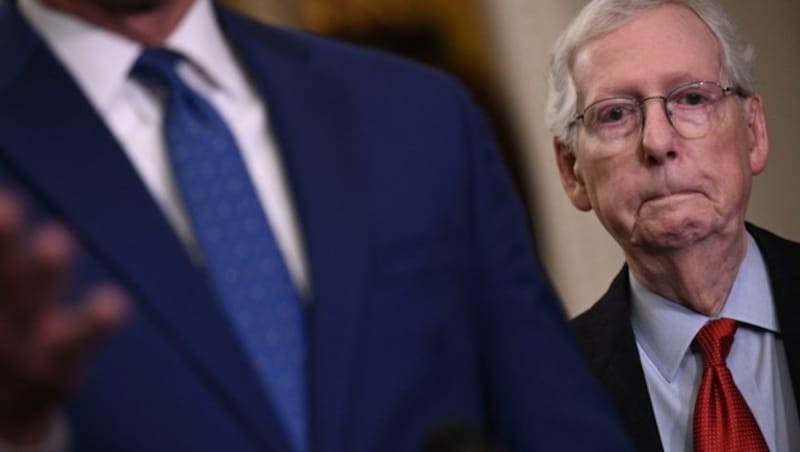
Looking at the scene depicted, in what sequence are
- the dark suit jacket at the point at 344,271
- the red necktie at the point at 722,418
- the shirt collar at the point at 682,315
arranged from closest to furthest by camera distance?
the dark suit jacket at the point at 344,271
the red necktie at the point at 722,418
the shirt collar at the point at 682,315

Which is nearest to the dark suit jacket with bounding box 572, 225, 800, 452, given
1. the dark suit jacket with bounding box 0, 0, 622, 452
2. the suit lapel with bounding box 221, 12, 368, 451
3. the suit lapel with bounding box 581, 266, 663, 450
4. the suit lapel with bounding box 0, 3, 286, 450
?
the suit lapel with bounding box 581, 266, 663, 450

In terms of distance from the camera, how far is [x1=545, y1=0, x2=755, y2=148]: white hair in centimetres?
218

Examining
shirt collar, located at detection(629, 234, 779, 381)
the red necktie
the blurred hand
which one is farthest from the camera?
shirt collar, located at detection(629, 234, 779, 381)

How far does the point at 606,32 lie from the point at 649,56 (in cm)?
7

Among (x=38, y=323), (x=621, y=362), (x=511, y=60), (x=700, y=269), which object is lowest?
(x=511, y=60)

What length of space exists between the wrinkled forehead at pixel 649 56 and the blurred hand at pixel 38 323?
1.37 meters

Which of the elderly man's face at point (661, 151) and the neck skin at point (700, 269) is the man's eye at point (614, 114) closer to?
the elderly man's face at point (661, 151)

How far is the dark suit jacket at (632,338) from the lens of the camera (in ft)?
6.52

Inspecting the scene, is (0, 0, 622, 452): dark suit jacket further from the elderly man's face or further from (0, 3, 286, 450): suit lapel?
the elderly man's face

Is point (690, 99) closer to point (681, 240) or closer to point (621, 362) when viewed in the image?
point (681, 240)

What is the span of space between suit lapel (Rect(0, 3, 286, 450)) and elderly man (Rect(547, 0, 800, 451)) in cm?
98

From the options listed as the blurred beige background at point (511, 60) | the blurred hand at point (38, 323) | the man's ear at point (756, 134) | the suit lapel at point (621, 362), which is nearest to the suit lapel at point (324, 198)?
the blurred hand at point (38, 323)

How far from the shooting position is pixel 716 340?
80.6 inches

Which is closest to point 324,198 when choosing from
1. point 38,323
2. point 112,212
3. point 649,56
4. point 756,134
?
point 112,212
